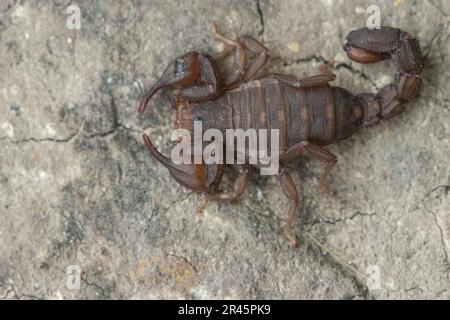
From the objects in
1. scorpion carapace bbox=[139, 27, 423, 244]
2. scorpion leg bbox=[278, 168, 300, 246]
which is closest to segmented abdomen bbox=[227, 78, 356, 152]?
scorpion carapace bbox=[139, 27, 423, 244]

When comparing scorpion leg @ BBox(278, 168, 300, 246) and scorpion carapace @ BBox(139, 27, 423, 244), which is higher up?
scorpion carapace @ BBox(139, 27, 423, 244)

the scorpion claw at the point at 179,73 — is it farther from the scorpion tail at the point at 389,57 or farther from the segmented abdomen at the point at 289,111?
the scorpion tail at the point at 389,57

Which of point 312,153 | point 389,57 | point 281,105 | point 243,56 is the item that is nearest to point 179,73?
point 243,56

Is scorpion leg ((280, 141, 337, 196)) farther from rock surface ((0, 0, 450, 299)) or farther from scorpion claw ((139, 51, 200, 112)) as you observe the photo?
scorpion claw ((139, 51, 200, 112))

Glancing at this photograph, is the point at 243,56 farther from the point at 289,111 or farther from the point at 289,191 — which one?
the point at 289,191

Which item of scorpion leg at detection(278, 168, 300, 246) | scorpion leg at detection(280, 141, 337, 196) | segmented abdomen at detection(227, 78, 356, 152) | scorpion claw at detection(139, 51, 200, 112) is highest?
scorpion claw at detection(139, 51, 200, 112)

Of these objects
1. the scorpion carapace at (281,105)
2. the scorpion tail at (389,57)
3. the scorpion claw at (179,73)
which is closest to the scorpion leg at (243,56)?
the scorpion carapace at (281,105)
